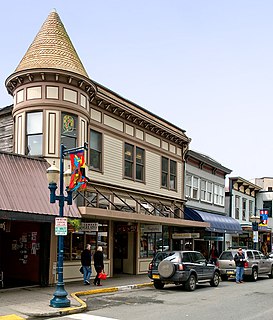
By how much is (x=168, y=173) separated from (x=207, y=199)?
7032 mm

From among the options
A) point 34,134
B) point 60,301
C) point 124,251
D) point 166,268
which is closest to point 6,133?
point 34,134

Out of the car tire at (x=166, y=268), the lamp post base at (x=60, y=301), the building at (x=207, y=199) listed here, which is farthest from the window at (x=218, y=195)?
the lamp post base at (x=60, y=301)

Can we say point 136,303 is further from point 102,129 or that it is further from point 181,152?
point 181,152

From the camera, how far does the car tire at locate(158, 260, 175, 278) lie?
60.4 feet

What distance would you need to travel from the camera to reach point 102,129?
72.3 feet

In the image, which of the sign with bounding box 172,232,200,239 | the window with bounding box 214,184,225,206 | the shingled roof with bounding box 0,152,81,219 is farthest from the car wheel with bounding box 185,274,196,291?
the window with bounding box 214,184,225,206

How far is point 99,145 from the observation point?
Answer: 72.1ft

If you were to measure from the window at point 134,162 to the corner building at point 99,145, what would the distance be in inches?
2.0

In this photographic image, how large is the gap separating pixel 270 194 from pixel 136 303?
34.3 meters

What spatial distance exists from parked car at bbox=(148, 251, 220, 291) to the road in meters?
0.41

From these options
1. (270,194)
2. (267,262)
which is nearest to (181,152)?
(267,262)

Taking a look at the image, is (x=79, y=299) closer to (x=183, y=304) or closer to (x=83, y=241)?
(x=183, y=304)

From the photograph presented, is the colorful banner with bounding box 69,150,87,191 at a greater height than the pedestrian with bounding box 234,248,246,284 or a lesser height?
greater

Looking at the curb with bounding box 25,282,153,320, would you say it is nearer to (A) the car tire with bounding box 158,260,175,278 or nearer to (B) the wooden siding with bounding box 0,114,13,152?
(A) the car tire with bounding box 158,260,175,278
